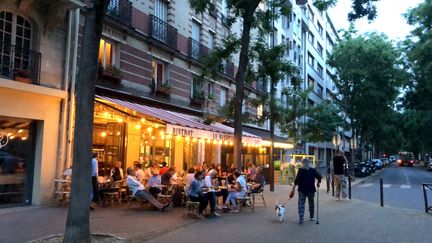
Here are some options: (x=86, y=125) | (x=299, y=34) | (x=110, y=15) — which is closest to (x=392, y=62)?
(x=299, y=34)

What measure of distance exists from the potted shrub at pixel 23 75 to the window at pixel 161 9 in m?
8.30

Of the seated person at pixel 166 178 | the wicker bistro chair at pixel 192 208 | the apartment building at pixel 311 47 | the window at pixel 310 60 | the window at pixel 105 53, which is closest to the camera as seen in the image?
the wicker bistro chair at pixel 192 208

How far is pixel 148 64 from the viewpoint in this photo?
740 inches

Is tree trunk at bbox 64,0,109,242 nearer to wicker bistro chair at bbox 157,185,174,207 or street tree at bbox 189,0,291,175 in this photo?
wicker bistro chair at bbox 157,185,174,207

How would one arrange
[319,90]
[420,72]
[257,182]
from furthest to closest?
[319,90] < [420,72] < [257,182]

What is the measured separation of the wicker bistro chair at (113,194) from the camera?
14.1 m

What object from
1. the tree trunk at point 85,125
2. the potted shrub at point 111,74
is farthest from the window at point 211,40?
the tree trunk at point 85,125

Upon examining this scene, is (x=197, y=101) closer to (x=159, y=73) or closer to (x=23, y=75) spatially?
(x=159, y=73)

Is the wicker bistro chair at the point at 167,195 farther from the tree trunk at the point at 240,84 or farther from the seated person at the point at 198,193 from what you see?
the tree trunk at the point at 240,84

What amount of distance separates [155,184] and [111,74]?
14.9 feet

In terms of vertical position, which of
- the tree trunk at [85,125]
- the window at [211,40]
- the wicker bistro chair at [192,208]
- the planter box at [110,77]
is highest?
the window at [211,40]

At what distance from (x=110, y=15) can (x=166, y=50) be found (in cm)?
416

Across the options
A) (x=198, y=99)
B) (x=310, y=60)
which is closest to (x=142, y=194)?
(x=198, y=99)

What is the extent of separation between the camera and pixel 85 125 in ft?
26.1
